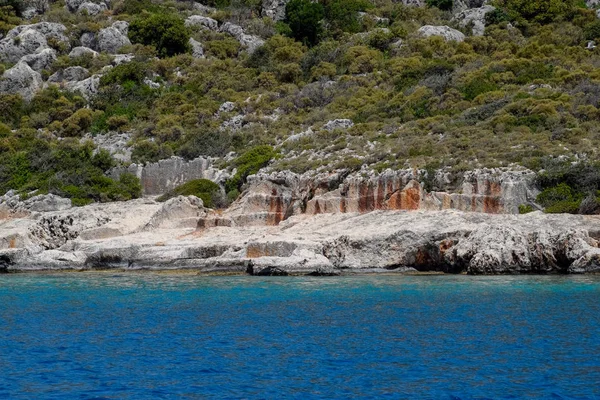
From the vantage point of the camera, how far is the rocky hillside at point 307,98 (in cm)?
3500

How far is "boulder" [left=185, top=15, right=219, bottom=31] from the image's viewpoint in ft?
229

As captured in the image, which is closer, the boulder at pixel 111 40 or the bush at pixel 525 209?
the bush at pixel 525 209

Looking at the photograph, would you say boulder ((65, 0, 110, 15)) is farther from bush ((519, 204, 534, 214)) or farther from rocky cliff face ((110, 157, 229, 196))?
bush ((519, 204, 534, 214))

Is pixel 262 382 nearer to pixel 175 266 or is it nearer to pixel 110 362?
pixel 110 362

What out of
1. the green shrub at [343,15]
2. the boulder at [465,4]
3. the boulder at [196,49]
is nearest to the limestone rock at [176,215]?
the boulder at [196,49]

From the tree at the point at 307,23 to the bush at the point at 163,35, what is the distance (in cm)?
897

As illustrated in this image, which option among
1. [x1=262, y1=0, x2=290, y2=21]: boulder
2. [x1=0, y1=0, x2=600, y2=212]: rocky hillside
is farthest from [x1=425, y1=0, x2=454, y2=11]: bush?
[x1=262, y1=0, x2=290, y2=21]: boulder

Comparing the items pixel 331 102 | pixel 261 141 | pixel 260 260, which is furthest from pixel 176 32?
pixel 260 260

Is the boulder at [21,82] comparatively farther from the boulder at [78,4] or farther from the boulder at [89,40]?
the boulder at [78,4]

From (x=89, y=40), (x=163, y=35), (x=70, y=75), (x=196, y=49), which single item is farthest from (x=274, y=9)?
(x=70, y=75)

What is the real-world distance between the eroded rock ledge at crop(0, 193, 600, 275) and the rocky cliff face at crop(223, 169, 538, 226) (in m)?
0.94

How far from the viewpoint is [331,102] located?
53344 millimetres

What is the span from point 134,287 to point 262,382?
12868 millimetres

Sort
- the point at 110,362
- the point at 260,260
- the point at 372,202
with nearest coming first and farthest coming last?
the point at 110,362, the point at 260,260, the point at 372,202
